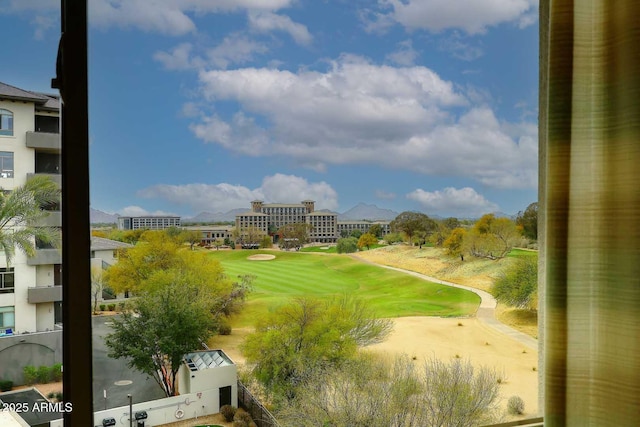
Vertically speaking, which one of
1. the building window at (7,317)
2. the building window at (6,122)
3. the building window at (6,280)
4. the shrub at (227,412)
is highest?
the building window at (6,122)

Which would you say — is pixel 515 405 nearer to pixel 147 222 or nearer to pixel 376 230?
pixel 376 230

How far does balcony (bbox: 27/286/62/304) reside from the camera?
112 cm

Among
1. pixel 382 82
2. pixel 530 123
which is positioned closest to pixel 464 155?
pixel 530 123

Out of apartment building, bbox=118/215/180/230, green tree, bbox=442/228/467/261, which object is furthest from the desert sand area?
apartment building, bbox=118/215/180/230

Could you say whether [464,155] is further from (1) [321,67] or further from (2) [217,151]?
(2) [217,151]

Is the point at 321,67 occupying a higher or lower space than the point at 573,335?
higher

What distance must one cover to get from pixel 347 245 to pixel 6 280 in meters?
0.85

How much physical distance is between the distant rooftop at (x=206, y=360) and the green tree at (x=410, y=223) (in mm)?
607

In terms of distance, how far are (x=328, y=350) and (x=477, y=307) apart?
1.67 feet

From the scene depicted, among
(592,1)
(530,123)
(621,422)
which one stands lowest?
(621,422)

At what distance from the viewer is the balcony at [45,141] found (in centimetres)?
112

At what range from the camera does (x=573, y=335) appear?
46.1 inches

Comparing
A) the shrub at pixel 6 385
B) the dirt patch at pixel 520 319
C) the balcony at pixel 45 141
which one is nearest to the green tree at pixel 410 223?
the dirt patch at pixel 520 319

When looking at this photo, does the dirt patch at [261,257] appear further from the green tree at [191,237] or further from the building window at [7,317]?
the building window at [7,317]
